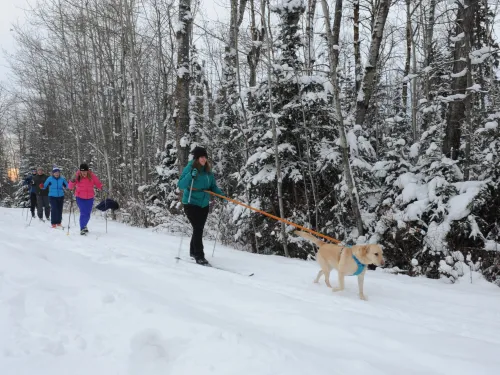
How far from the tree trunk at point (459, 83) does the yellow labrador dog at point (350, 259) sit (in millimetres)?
3831

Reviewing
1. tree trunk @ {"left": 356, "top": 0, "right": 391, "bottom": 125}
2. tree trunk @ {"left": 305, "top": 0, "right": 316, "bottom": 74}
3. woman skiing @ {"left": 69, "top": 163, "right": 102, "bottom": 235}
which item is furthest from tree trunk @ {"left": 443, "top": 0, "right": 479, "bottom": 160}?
woman skiing @ {"left": 69, "top": 163, "right": 102, "bottom": 235}

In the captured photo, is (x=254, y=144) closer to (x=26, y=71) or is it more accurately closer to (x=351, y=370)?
(x=351, y=370)

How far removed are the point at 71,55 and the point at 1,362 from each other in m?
20.8

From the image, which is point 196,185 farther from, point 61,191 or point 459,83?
point 61,191

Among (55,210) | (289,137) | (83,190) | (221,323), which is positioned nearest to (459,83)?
(289,137)

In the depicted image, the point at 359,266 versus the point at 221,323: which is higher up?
the point at 359,266

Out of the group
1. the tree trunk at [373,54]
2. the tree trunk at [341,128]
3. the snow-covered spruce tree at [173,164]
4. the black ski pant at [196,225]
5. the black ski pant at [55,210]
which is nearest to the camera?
the black ski pant at [196,225]

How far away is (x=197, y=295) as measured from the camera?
159 inches

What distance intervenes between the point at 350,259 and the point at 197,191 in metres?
2.93

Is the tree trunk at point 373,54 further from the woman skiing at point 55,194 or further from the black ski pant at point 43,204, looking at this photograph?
the black ski pant at point 43,204

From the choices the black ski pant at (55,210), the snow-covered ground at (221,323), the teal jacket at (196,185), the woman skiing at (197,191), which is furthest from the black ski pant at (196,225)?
the black ski pant at (55,210)

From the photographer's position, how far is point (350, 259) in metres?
4.64

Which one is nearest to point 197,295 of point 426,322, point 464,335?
point 426,322

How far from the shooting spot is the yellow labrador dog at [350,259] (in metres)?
4.41
